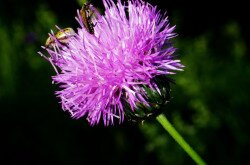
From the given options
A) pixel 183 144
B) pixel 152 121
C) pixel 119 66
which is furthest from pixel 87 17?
pixel 152 121

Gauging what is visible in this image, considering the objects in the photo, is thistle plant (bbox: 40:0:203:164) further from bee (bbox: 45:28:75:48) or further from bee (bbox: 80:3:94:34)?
bee (bbox: 45:28:75:48)

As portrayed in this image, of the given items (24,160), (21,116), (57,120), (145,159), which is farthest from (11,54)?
(145,159)

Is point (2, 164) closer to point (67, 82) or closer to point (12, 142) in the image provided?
point (12, 142)

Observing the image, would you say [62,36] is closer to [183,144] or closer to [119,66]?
[119,66]

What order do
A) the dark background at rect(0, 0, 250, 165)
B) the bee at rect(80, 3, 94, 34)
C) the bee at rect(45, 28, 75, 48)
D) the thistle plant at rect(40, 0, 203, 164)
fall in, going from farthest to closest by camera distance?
the dark background at rect(0, 0, 250, 165)
the bee at rect(45, 28, 75, 48)
the bee at rect(80, 3, 94, 34)
the thistle plant at rect(40, 0, 203, 164)

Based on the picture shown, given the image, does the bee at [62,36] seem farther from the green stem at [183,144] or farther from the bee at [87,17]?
the green stem at [183,144]

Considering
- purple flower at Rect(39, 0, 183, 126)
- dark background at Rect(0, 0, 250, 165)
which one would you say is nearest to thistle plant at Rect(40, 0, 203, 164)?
purple flower at Rect(39, 0, 183, 126)
